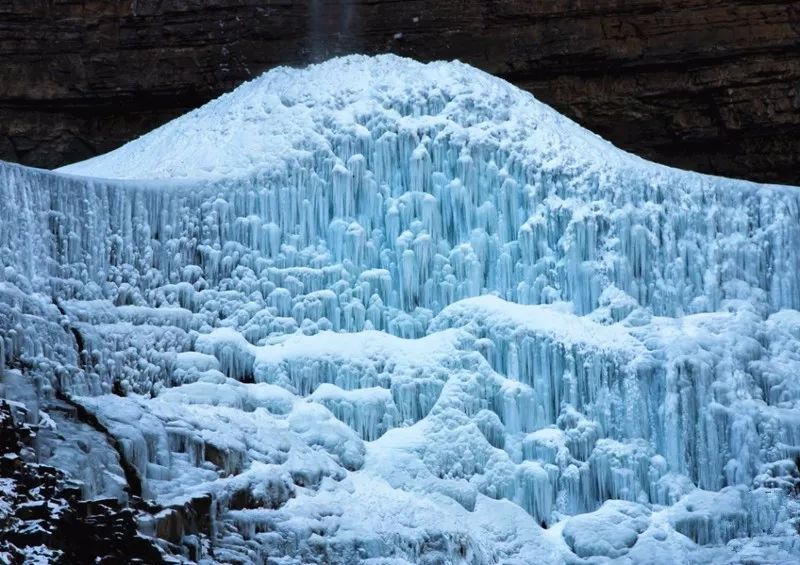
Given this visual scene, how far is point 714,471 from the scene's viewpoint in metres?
13.9

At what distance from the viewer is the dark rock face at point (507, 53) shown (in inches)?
730

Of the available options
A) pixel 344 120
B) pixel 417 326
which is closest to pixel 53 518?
pixel 417 326

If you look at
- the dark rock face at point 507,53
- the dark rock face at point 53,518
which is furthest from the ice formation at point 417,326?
the dark rock face at point 507,53

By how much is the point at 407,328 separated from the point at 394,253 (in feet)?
2.51

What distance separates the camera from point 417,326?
47.7 ft

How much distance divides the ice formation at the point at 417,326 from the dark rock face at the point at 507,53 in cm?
304

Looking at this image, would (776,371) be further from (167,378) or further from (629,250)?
(167,378)

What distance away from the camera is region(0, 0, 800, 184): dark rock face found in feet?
60.8

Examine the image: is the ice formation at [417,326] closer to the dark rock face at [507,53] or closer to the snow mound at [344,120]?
the snow mound at [344,120]

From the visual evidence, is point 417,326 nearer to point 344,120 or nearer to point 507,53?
point 344,120

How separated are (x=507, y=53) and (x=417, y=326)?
5521 mm

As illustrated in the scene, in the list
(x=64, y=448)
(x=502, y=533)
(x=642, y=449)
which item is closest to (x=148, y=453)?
(x=64, y=448)

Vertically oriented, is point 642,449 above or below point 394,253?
below

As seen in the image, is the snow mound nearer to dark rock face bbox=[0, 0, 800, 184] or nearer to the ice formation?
the ice formation
